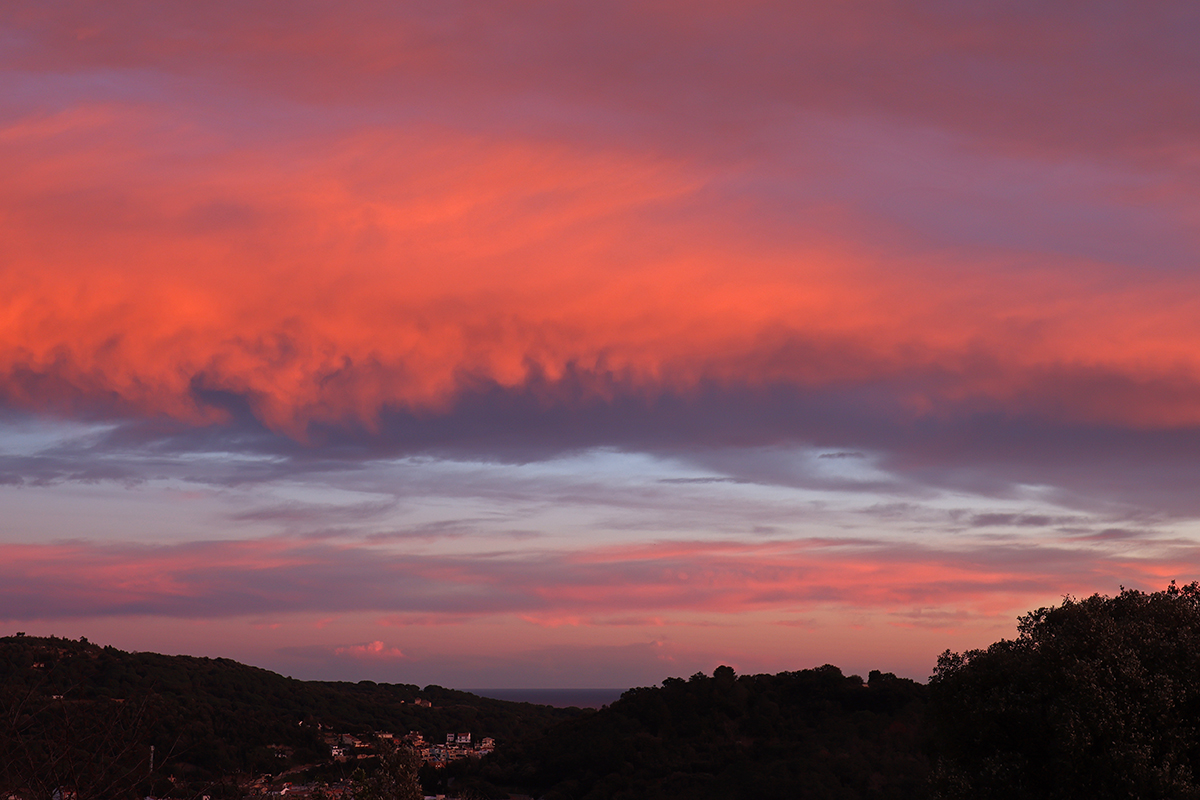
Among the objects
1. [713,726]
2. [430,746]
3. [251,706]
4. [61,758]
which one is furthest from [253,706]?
[61,758]

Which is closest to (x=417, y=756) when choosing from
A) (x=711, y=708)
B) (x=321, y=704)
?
(x=711, y=708)

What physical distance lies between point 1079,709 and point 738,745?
195 ft

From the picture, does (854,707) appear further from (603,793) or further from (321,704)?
(321,704)

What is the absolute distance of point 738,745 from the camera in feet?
259

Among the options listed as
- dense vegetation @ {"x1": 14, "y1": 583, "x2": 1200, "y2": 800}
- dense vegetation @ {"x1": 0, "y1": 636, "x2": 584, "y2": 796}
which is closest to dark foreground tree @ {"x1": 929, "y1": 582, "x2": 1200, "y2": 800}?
dense vegetation @ {"x1": 14, "y1": 583, "x2": 1200, "y2": 800}

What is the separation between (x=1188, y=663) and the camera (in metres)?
23.6

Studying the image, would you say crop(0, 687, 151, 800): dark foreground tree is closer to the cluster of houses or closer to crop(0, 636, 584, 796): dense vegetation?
crop(0, 636, 584, 796): dense vegetation

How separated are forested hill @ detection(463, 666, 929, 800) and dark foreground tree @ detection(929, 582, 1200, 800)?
1220 inches

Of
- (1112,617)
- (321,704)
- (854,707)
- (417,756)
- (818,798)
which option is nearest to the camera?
(1112,617)

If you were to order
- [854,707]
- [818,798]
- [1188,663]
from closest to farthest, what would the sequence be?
[1188,663] → [818,798] → [854,707]

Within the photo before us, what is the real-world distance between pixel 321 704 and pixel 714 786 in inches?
2241

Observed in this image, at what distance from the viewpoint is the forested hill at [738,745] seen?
207ft

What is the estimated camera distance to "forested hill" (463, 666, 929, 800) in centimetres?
6312

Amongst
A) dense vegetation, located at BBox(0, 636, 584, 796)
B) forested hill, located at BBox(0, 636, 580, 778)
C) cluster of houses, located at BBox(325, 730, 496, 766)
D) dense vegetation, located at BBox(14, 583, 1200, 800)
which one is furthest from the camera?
cluster of houses, located at BBox(325, 730, 496, 766)
